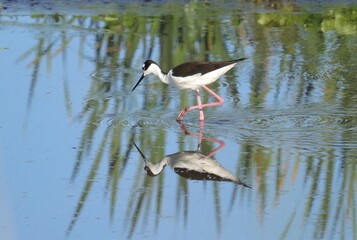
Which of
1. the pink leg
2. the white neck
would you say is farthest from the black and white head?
the pink leg

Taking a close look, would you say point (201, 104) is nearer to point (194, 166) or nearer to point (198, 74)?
point (198, 74)

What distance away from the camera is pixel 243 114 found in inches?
319

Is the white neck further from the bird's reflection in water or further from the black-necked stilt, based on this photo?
the bird's reflection in water

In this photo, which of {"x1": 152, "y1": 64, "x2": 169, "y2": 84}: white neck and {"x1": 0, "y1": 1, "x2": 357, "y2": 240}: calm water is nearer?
{"x1": 0, "y1": 1, "x2": 357, "y2": 240}: calm water

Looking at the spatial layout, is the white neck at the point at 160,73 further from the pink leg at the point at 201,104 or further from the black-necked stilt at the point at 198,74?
the pink leg at the point at 201,104

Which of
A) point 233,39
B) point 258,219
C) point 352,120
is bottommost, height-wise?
point 258,219

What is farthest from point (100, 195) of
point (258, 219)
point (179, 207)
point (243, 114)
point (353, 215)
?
point (243, 114)

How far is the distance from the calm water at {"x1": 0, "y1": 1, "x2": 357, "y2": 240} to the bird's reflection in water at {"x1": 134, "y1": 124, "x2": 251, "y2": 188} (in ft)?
0.14

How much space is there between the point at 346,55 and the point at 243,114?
2.19 m

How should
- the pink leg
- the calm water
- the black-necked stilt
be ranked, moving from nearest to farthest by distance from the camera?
the calm water, the pink leg, the black-necked stilt

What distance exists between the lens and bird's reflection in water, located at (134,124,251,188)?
21.7 feet

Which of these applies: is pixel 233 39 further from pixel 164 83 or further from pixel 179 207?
pixel 179 207

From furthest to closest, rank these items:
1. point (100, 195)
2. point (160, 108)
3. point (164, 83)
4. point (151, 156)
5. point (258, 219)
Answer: point (164, 83)
point (160, 108)
point (151, 156)
point (100, 195)
point (258, 219)

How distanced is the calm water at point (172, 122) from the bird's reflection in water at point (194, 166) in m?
0.04
